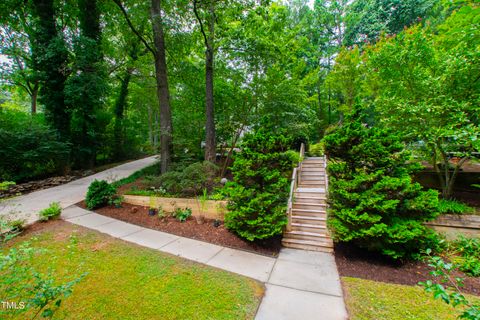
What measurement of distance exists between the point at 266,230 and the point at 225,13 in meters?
7.11

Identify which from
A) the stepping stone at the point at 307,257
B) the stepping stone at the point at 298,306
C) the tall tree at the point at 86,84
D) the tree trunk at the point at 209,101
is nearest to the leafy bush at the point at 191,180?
the tree trunk at the point at 209,101

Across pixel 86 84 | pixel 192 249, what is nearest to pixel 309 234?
pixel 192 249

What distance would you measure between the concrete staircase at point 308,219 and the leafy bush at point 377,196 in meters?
0.57

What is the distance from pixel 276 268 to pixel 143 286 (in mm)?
2128

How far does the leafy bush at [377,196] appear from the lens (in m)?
3.28

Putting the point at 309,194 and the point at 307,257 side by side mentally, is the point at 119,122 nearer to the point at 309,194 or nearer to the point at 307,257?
the point at 309,194

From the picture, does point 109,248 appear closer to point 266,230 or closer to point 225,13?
point 266,230

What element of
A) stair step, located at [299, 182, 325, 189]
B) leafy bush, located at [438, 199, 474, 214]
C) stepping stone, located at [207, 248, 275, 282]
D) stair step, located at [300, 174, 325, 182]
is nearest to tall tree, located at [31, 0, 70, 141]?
stepping stone, located at [207, 248, 275, 282]

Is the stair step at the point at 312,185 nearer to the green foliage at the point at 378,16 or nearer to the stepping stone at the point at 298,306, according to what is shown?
the stepping stone at the point at 298,306

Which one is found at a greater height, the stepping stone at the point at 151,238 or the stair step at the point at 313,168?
the stair step at the point at 313,168

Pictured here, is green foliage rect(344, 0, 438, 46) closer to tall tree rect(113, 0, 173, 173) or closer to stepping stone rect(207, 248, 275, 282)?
tall tree rect(113, 0, 173, 173)

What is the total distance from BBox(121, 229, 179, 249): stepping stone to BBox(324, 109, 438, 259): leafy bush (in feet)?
11.5

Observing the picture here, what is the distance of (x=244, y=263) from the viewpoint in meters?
3.41

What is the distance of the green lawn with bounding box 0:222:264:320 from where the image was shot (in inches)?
89.4
